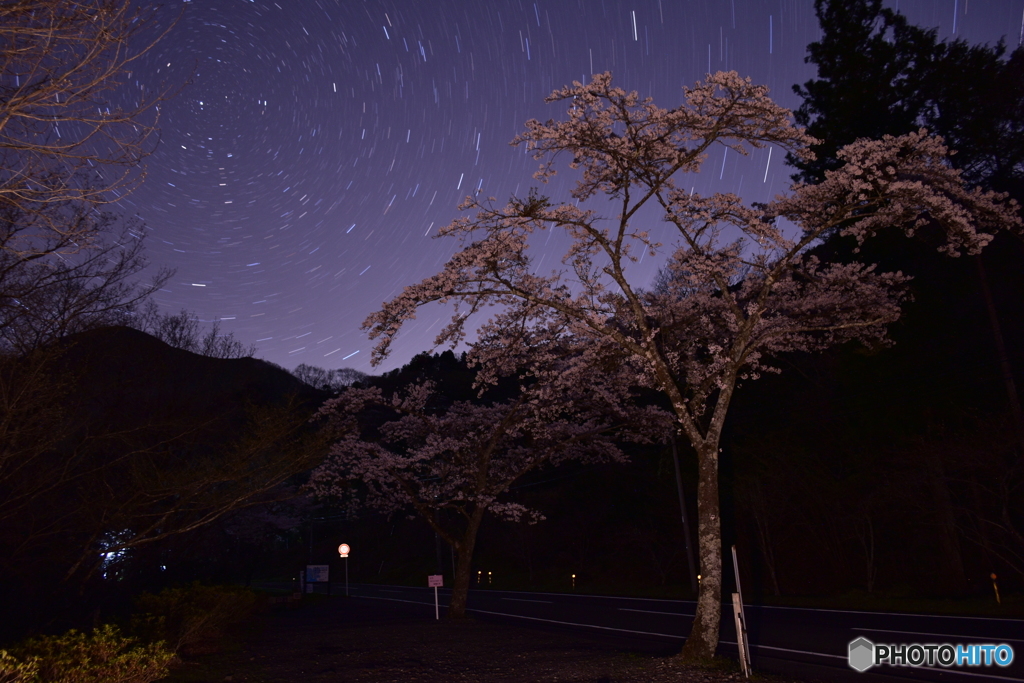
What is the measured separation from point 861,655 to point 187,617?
496 inches

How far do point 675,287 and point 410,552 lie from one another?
5268 cm

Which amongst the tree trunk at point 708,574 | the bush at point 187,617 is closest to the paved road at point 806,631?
the tree trunk at point 708,574

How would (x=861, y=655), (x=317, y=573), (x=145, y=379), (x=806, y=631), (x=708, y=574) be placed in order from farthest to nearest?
(x=317, y=573) → (x=145, y=379) → (x=806, y=631) → (x=861, y=655) → (x=708, y=574)

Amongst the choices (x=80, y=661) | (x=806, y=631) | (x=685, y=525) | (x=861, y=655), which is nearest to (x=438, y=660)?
(x=80, y=661)

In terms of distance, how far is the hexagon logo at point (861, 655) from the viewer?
1086cm

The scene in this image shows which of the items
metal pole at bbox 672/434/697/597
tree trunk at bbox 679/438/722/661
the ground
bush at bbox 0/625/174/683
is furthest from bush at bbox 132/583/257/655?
metal pole at bbox 672/434/697/597

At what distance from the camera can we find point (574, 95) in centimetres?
1088

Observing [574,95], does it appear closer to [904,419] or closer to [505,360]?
[505,360]

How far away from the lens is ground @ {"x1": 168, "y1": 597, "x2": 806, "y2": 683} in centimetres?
946

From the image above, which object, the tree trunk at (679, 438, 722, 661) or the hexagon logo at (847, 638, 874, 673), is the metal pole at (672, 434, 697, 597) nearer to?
the hexagon logo at (847, 638, 874, 673)

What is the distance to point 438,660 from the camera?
37.2 feet

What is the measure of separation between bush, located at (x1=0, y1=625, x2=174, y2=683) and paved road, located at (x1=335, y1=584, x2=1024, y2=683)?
8812mm

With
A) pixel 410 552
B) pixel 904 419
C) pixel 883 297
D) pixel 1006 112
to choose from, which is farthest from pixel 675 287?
pixel 410 552

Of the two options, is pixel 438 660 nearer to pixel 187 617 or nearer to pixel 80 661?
pixel 187 617
